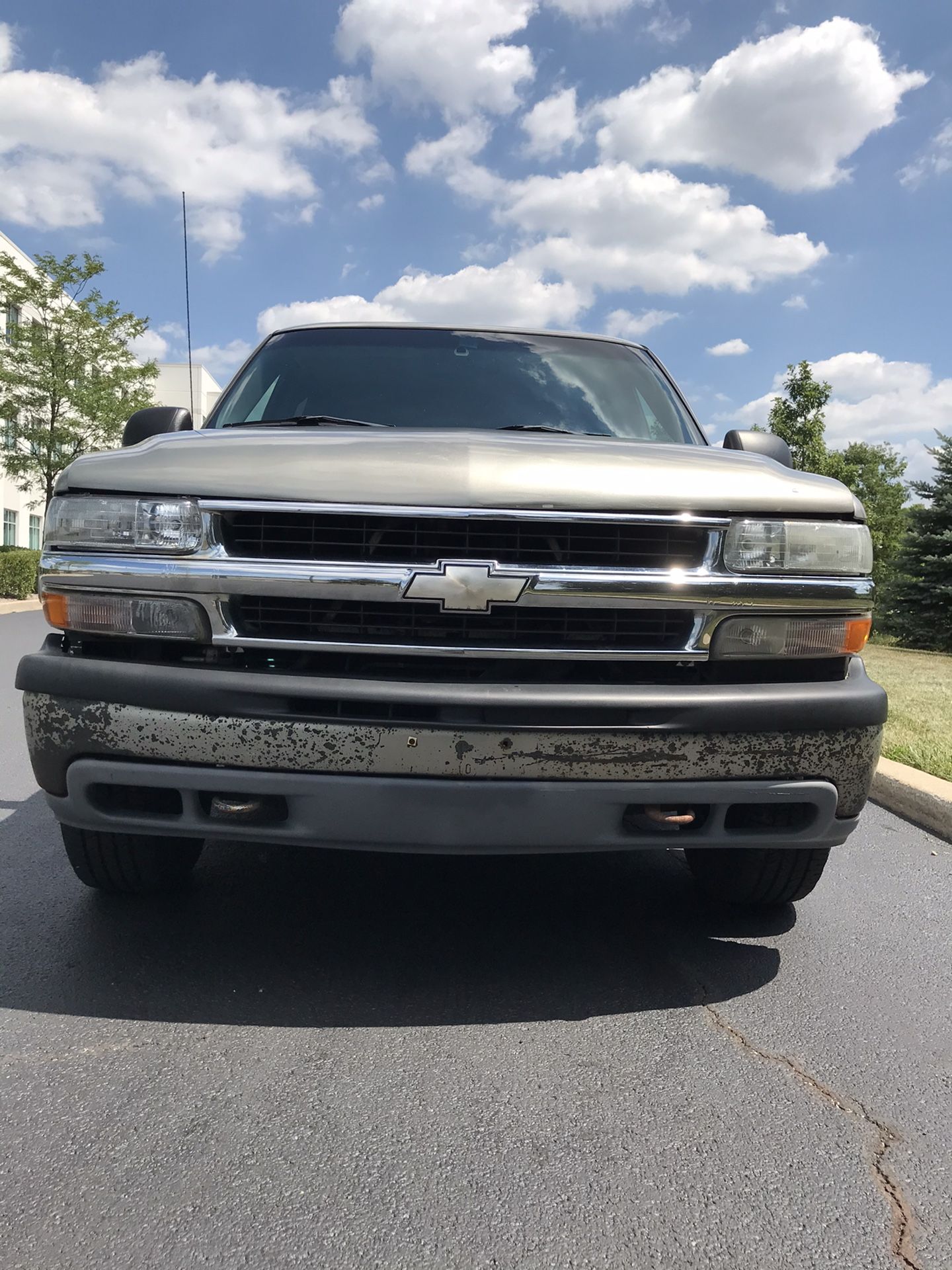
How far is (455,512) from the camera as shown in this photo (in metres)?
2.45

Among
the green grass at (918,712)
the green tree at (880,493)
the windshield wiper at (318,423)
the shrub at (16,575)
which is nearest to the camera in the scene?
the windshield wiper at (318,423)

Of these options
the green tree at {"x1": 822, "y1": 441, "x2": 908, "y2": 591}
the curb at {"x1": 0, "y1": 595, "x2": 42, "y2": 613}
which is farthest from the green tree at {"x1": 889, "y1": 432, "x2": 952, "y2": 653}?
the green tree at {"x1": 822, "y1": 441, "x2": 908, "y2": 591}

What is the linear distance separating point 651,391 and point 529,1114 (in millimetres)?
2723

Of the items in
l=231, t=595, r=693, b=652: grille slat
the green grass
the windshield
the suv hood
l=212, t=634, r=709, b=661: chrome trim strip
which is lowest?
the green grass

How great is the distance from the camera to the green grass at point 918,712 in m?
5.63

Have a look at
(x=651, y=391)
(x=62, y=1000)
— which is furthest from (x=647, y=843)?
(x=651, y=391)

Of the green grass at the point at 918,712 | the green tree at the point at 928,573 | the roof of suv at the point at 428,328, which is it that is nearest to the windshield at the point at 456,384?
the roof of suv at the point at 428,328

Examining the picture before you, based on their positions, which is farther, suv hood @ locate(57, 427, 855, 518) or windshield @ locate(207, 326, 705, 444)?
windshield @ locate(207, 326, 705, 444)

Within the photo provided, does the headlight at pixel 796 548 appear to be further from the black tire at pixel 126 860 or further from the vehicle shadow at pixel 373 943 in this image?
the black tire at pixel 126 860

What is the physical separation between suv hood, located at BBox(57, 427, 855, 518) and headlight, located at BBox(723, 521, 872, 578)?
4 cm

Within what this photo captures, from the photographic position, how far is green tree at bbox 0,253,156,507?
87.2 feet

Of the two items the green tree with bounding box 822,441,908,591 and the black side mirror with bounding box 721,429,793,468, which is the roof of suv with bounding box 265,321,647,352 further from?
the green tree with bounding box 822,441,908,591

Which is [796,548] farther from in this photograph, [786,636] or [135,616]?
[135,616]

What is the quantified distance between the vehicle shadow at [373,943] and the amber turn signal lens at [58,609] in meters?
0.92
